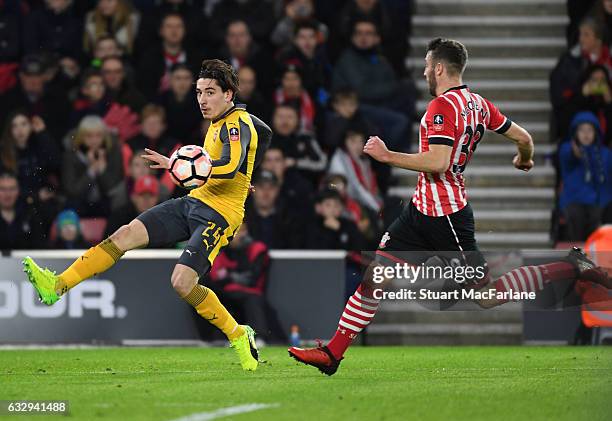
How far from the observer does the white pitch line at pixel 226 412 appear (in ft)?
21.7

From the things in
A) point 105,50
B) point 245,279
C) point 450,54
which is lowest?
point 245,279

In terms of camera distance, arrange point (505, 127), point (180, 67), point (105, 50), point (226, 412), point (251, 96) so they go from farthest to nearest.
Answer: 1. point (105, 50)
2. point (180, 67)
3. point (251, 96)
4. point (505, 127)
5. point (226, 412)

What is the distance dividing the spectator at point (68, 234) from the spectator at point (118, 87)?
1.83m

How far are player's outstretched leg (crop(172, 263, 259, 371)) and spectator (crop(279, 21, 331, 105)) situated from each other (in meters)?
6.41

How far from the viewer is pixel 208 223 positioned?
916 centimetres

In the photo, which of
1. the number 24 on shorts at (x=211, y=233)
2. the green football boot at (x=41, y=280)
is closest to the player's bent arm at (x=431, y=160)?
the number 24 on shorts at (x=211, y=233)

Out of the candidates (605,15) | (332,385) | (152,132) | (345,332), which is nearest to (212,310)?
(345,332)

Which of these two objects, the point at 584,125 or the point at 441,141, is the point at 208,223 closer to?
the point at 441,141

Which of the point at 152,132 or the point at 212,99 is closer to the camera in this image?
the point at 212,99

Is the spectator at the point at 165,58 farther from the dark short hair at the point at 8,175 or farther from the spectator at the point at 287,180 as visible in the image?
the dark short hair at the point at 8,175

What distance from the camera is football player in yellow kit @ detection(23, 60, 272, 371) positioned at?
9031 mm

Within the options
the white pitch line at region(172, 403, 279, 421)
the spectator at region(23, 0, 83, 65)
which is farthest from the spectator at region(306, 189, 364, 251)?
the white pitch line at region(172, 403, 279, 421)

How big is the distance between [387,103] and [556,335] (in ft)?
12.5

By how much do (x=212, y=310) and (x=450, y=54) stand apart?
7.63 ft
